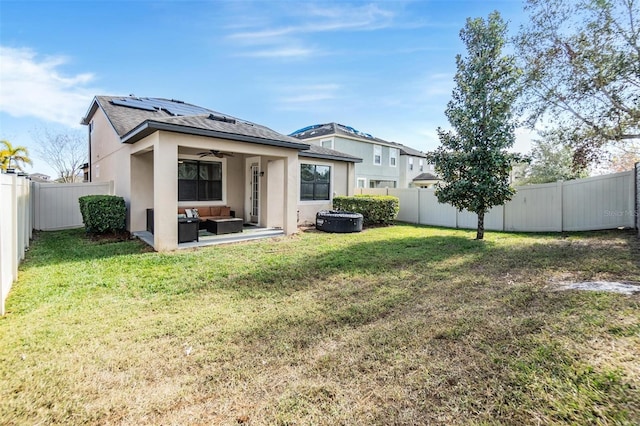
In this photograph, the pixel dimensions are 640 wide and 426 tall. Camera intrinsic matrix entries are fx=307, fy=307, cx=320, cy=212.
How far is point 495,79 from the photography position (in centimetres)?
889

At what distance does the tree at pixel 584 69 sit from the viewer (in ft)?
27.4

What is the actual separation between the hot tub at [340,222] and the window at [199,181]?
4.14 m

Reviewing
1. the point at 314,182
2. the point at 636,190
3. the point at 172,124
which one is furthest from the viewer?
the point at 314,182

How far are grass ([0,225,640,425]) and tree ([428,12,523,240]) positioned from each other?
11.6 feet

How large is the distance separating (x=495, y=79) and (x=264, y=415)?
10.1m

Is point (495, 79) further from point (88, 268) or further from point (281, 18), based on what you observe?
point (88, 268)

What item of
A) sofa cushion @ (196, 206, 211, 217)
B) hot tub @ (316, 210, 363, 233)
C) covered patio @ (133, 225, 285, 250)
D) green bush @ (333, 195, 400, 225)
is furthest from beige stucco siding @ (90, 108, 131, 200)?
green bush @ (333, 195, 400, 225)

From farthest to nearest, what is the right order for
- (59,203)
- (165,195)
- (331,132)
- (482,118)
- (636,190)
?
(331,132) < (59,203) < (482,118) < (636,190) < (165,195)

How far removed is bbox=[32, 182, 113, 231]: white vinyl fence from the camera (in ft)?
35.5

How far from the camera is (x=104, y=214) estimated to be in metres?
9.20

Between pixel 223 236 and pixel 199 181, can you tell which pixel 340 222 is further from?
pixel 199 181

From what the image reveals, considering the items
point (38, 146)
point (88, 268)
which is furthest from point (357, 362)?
point (38, 146)

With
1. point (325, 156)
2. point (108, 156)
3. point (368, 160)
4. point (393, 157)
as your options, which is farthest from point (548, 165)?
point (108, 156)

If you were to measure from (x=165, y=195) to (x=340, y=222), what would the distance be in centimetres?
599
